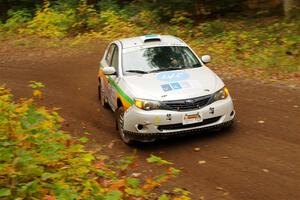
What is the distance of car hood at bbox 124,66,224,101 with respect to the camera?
26.1ft

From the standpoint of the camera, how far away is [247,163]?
7.15 m

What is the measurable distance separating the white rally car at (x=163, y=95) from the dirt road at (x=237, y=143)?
0.39 meters

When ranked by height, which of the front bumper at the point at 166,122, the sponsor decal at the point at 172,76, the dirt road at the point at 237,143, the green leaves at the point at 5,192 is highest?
the green leaves at the point at 5,192

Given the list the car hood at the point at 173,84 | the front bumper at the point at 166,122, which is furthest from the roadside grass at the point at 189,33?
the front bumper at the point at 166,122

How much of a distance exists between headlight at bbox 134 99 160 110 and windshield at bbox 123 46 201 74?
116 centimetres

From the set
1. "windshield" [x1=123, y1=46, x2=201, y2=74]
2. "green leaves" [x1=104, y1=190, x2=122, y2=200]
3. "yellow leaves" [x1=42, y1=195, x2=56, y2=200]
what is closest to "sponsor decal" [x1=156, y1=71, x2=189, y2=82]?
"windshield" [x1=123, y1=46, x2=201, y2=74]

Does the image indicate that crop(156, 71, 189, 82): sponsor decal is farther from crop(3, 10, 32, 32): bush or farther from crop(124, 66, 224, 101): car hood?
crop(3, 10, 32, 32): bush

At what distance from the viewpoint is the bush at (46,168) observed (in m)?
4.88

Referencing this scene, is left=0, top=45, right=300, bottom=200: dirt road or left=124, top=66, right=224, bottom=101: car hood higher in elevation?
left=124, top=66, right=224, bottom=101: car hood

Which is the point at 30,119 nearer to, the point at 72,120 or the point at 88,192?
the point at 88,192

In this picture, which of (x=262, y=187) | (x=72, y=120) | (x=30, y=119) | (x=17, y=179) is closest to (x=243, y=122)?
(x=262, y=187)

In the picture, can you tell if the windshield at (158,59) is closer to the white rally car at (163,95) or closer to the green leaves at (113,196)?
the white rally car at (163,95)

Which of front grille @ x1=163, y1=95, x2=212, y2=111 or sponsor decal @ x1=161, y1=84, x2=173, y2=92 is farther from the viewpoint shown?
sponsor decal @ x1=161, y1=84, x2=173, y2=92

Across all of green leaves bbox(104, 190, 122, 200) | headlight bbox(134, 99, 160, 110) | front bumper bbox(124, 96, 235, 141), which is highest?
green leaves bbox(104, 190, 122, 200)
